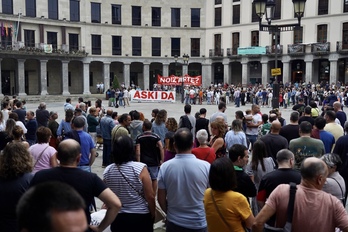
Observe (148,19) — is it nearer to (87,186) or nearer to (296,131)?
(296,131)

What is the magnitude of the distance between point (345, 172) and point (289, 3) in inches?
1578

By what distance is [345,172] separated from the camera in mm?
6250

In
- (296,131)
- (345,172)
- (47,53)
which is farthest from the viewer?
(47,53)

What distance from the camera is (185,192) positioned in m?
4.30

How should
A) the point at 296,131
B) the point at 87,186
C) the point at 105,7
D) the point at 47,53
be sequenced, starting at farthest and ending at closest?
the point at 105,7 → the point at 47,53 → the point at 296,131 → the point at 87,186

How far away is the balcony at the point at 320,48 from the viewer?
40.6 metres

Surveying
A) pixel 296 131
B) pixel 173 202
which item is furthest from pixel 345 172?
pixel 173 202

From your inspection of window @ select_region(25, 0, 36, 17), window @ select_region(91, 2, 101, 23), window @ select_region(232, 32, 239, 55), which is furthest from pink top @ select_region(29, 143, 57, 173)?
window @ select_region(232, 32, 239, 55)

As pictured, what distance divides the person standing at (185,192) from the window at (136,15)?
4473 cm

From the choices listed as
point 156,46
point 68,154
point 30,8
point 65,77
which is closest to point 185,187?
point 68,154

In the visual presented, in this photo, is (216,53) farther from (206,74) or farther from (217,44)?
(206,74)

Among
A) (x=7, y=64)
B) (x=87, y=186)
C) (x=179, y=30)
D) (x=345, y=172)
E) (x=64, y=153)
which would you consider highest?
(x=179, y=30)

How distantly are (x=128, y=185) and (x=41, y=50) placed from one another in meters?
39.1

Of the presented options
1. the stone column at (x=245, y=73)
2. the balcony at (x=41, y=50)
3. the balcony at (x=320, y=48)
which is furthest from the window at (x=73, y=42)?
the balcony at (x=320, y=48)
